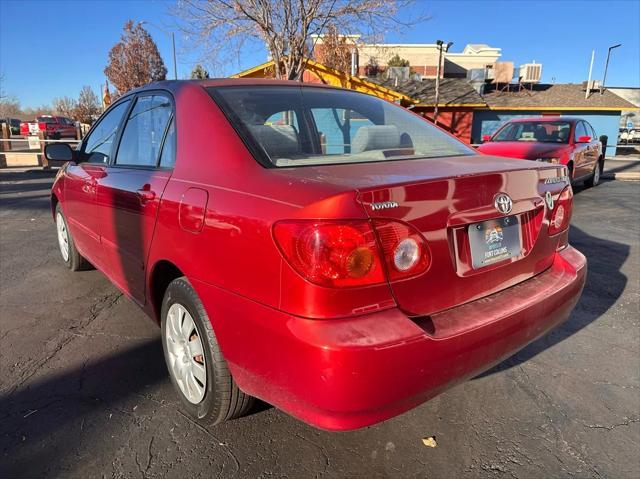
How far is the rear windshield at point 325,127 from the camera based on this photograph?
7.06ft

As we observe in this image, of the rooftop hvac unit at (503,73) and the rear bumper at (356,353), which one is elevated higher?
the rooftop hvac unit at (503,73)

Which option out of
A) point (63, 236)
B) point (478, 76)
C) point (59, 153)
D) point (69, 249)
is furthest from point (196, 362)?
point (478, 76)

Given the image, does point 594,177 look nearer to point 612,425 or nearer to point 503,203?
point 612,425

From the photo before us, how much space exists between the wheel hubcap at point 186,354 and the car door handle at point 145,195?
0.58 m

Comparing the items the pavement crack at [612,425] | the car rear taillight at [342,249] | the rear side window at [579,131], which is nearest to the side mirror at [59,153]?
the car rear taillight at [342,249]

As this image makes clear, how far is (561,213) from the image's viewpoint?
2.36 meters

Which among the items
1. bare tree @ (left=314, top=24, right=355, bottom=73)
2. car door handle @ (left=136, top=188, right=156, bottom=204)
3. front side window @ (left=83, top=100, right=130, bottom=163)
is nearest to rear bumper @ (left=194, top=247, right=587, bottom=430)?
car door handle @ (left=136, top=188, right=156, bottom=204)

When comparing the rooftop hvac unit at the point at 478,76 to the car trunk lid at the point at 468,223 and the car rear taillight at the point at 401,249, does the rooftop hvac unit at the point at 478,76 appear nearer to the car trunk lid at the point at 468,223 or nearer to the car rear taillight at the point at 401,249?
the car trunk lid at the point at 468,223

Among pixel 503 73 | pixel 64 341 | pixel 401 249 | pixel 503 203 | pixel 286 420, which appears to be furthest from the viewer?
pixel 503 73

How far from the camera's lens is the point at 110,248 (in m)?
3.05

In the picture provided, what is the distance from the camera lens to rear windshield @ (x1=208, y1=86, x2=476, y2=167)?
2.15m

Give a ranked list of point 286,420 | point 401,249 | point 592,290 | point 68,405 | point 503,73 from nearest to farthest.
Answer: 1. point 401,249
2. point 286,420
3. point 68,405
4. point 592,290
5. point 503,73

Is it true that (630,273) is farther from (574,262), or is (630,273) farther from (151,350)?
(151,350)

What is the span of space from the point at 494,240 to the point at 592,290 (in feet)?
9.18
